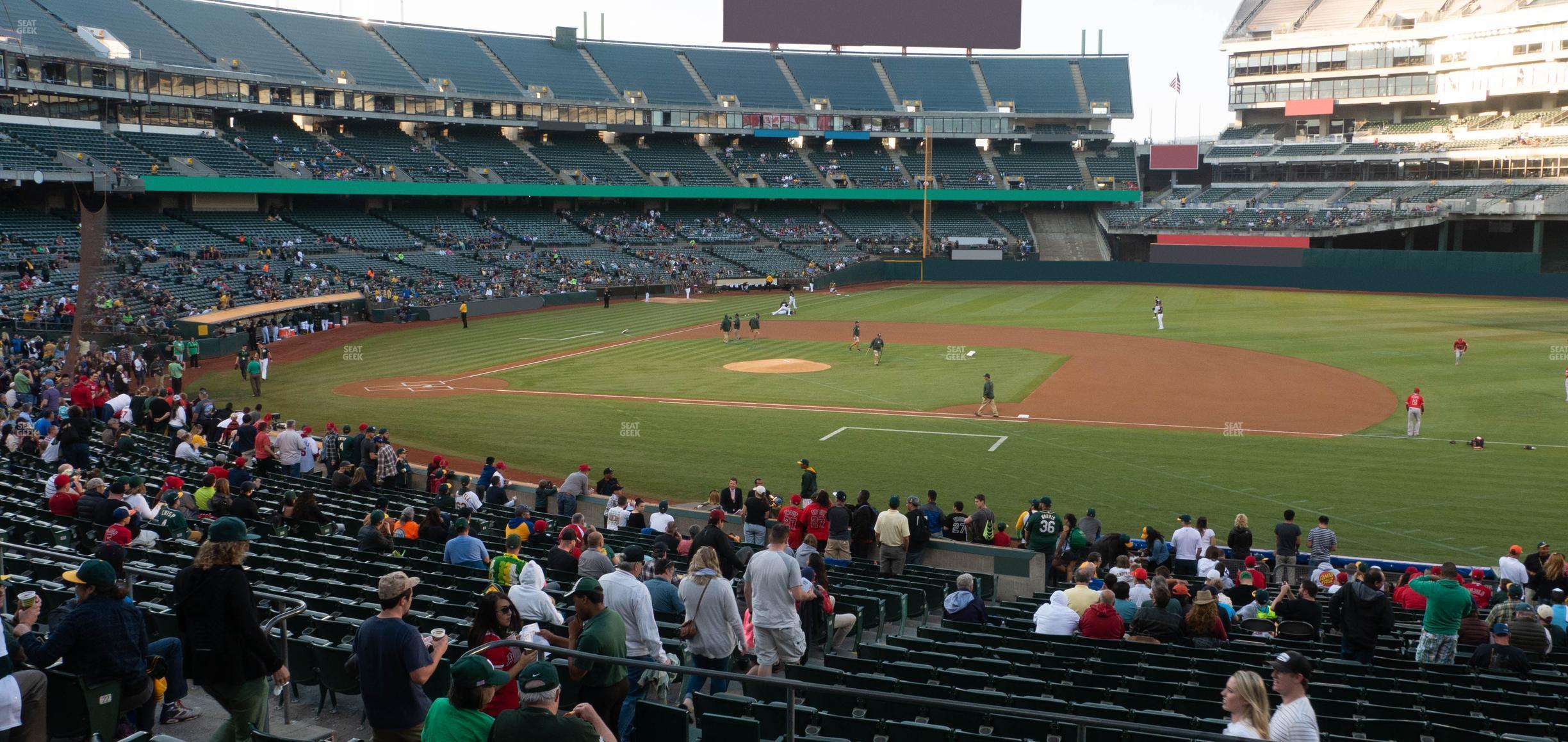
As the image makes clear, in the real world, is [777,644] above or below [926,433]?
above

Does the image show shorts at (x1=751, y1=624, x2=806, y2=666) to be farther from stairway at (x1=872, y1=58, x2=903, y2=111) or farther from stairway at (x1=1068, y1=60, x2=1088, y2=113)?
stairway at (x1=1068, y1=60, x2=1088, y2=113)

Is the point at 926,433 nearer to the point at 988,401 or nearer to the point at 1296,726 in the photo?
the point at 988,401

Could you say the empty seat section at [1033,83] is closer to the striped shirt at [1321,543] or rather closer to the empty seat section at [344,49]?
the empty seat section at [344,49]

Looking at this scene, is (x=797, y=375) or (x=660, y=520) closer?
(x=660, y=520)

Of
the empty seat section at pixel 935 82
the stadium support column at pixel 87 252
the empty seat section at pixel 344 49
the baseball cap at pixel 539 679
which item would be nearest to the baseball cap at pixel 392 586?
the baseball cap at pixel 539 679

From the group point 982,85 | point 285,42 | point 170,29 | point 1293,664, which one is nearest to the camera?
point 1293,664

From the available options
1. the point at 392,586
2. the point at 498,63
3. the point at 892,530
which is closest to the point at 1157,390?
the point at 892,530

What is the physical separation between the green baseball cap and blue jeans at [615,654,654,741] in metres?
1.80

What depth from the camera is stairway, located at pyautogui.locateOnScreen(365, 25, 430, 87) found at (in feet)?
256

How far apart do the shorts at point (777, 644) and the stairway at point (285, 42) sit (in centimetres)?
7326

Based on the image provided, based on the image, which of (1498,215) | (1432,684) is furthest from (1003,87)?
(1432,684)

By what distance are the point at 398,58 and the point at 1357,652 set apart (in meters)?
79.5

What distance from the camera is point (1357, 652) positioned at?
11828mm

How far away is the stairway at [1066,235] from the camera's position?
297 ft
